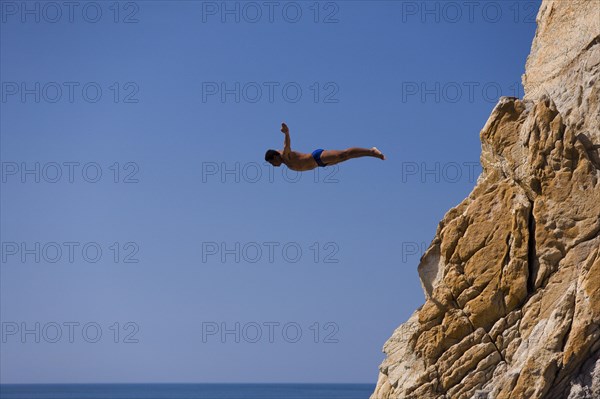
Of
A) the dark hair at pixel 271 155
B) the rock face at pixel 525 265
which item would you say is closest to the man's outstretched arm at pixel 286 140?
the dark hair at pixel 271 155

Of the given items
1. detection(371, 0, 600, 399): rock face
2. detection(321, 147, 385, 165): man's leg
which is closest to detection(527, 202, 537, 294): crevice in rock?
detection(371, 0, 600, 399): rock face

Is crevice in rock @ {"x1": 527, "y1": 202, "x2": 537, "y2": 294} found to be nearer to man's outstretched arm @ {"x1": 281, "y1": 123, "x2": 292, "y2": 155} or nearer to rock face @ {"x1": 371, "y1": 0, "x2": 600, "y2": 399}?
rock face @ {"x1": 371, "y1": 0, "x2": 600, "y2": 399}

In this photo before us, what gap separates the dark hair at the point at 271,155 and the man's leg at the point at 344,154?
96 centimetres

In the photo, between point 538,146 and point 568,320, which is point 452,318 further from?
point 538,146

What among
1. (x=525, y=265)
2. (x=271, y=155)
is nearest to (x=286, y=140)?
(x=271, y=155)

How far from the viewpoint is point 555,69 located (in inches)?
827

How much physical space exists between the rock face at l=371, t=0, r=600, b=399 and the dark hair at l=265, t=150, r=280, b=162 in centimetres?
419

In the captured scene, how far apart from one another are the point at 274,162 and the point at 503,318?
5793mm

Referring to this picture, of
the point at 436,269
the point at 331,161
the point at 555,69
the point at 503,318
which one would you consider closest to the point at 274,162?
the point at 331,161

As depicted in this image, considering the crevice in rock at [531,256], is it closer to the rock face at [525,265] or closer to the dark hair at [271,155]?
the rock face at [525,265]

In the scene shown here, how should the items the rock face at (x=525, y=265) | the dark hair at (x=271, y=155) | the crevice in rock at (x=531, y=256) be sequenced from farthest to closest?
the dark hair at (x=271, y=155) < the crevice in rock at (x=531, y=256) < the rock face at (x=525, y=265)

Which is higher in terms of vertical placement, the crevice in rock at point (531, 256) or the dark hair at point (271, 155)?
the dark hair at point (271, 155)

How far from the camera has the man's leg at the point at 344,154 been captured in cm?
1827

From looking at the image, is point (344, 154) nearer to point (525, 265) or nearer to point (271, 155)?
point (271, 155)
